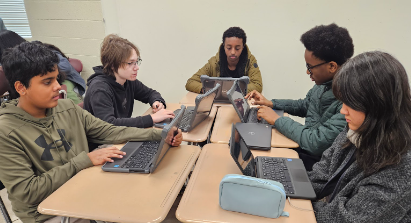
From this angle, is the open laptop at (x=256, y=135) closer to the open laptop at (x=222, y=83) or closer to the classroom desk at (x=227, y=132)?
the classroom desk at (x=227, y=132)

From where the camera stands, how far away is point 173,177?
114cm

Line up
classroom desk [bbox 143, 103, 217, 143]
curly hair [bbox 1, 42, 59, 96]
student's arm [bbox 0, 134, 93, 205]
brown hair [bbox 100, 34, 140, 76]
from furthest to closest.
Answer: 1. brown hair [bbox 100, 34, 140, 76]
2. classroom desk [bbox 143, 103, 217, 143]
3. curly hair [bbox 1, 42, 59, 96]
4. student's arm [bbox 0, 134, 93, 205]

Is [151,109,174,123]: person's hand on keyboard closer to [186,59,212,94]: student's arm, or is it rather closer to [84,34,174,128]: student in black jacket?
[84,34,174,128]: student in black jacket

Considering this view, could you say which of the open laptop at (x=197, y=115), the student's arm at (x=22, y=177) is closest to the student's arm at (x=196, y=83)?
the open laptop at (x=197, y=115)

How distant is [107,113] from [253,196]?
1.14 metres

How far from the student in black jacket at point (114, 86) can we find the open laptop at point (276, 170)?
0.74 m

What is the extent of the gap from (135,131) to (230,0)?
2.03m

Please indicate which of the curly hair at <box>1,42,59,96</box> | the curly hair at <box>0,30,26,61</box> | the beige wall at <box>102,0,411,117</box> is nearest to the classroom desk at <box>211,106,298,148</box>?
the curly hair at <box>1,42,59,96</box>

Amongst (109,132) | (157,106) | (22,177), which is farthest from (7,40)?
(22,177)

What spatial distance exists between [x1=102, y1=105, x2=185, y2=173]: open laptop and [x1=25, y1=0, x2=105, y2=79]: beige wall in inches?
88.1

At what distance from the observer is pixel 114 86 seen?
1.85 m

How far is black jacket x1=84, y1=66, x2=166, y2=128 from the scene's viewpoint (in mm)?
1663

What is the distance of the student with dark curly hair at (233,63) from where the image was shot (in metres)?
2.41

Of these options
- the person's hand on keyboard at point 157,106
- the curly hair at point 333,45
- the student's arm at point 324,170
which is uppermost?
the curly hair at point 333,45
